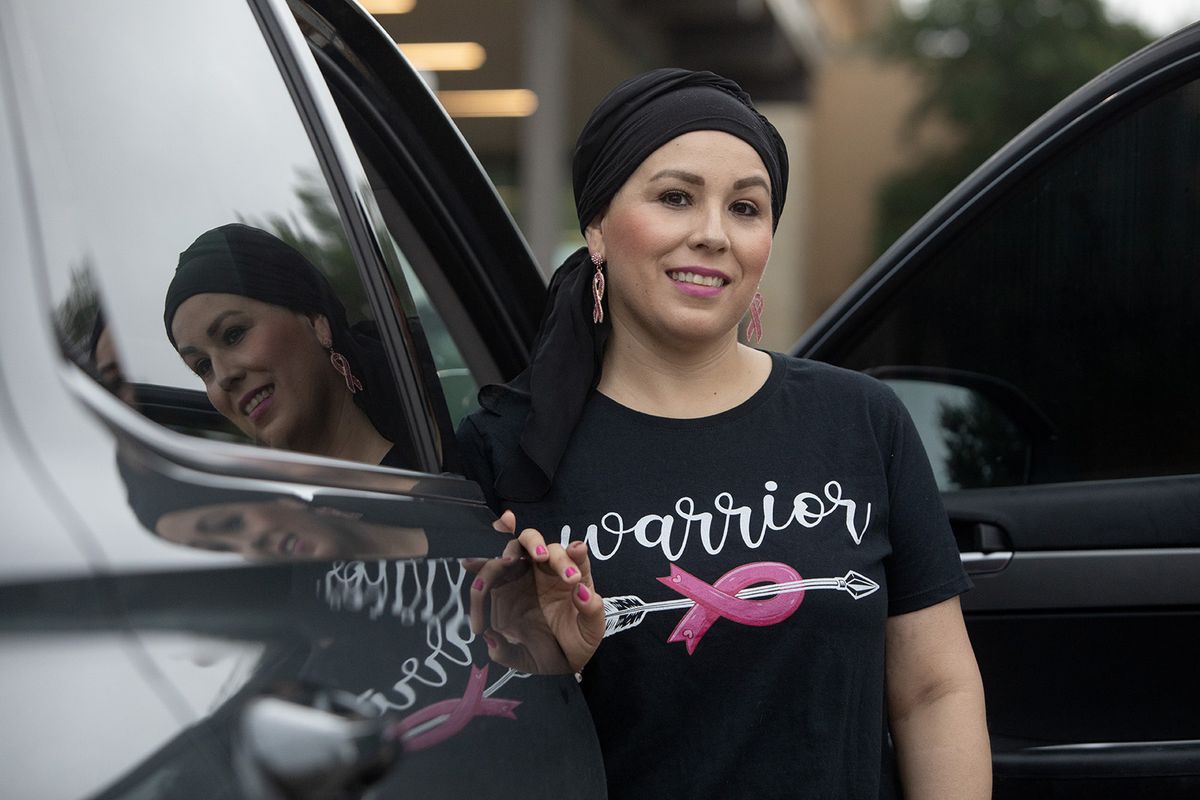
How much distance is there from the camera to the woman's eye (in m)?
1.88

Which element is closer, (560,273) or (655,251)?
(655,251)

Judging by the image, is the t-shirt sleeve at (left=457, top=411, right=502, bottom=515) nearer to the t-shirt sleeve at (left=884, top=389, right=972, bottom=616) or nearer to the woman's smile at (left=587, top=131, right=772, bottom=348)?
the woman's smile at (left=587, top=131, right=772, bottom=348)

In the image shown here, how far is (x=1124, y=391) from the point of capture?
7.65 feet

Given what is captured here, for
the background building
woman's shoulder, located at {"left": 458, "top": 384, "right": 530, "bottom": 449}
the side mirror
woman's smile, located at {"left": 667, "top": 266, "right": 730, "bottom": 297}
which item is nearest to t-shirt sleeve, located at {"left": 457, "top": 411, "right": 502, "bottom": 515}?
woman's shoulder, located at {"left": 458, "top": 384, "right": 530, "bottom": 449}

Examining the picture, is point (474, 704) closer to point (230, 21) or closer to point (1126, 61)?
point (230, 21)

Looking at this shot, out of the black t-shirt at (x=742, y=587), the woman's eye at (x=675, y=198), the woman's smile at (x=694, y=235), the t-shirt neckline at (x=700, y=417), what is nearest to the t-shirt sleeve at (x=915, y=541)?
the black t-shirt at (x=742, y=587)

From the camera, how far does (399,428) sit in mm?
1593

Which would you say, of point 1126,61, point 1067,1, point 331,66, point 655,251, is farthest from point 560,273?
point 1067,1

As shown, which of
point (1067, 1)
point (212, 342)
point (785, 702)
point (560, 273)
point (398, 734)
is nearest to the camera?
point (398, 734)

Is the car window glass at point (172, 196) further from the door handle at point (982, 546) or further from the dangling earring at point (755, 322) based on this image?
the door handle at point (982, 546)

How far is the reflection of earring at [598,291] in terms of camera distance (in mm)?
1968

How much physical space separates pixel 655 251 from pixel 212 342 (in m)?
0.75

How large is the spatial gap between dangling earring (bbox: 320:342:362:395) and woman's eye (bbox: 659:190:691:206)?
1.74ft

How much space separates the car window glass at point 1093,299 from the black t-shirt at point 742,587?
65cm
